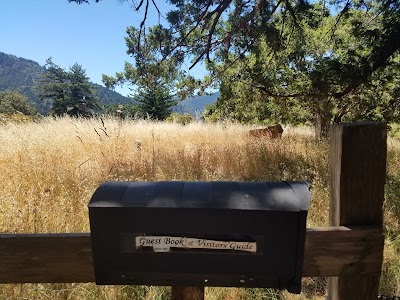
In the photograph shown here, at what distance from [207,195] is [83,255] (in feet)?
1.50

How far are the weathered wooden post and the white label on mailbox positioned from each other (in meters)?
0.36

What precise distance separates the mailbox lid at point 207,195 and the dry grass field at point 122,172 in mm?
1209

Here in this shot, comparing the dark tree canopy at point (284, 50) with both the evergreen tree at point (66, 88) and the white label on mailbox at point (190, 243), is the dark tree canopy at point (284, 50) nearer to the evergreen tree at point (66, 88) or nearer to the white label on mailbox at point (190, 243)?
the white label on mailbox at point (190, 243)

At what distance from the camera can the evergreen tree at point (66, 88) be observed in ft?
159

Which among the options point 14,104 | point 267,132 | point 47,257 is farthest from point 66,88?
point 47,257

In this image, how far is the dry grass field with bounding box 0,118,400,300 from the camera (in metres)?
2.07

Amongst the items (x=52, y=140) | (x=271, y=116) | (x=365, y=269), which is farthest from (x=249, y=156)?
(x=271, y=116)

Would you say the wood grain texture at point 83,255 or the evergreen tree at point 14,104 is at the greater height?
the evergreen tree at point 14,104

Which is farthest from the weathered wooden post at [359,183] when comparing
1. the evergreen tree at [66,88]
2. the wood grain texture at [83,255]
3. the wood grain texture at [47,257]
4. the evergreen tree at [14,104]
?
the evergreen tree at [14,104]

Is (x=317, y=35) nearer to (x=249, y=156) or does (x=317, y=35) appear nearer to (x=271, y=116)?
(x=271, y=116)

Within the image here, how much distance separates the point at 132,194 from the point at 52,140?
15.6 feet

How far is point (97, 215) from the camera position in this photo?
88 centimetres

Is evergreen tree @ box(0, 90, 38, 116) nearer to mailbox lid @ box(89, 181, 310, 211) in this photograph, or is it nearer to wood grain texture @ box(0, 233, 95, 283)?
wood grain texture @ box(0, 233, 95, 283)

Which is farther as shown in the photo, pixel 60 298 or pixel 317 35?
pixel 317 35
